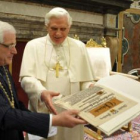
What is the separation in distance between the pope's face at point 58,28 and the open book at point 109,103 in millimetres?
564

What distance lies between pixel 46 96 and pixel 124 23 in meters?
4.65

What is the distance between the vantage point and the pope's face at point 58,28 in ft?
5.72

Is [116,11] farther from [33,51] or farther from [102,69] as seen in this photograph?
[33,51]

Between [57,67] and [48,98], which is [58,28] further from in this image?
[48,98]

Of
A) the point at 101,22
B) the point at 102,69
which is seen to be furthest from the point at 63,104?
the point at 101,22

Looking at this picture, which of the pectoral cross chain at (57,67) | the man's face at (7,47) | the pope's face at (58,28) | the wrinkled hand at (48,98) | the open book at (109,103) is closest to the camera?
the open book at (109,103)

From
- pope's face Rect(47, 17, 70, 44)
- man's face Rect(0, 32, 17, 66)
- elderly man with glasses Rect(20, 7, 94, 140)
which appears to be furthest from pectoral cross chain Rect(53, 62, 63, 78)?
man's face Rect(0, 32, 17, 66)

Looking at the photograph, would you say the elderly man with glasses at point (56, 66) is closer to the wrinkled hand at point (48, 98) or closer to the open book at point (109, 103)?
the wrinkled hand at point (48, 98)

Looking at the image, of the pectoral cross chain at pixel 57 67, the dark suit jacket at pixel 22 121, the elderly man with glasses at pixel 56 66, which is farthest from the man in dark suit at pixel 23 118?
the pectoral cross chain at pixel 57 67

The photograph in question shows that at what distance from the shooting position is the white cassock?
181cm

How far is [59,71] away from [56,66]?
2.1 inches

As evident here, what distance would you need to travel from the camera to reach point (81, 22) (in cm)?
446

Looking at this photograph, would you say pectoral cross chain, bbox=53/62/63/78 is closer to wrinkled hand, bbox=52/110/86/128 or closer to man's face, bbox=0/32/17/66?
man's face, bbox=0/32/17/66

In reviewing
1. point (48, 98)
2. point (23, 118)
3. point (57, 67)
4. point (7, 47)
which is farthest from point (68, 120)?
point (57, 67)
